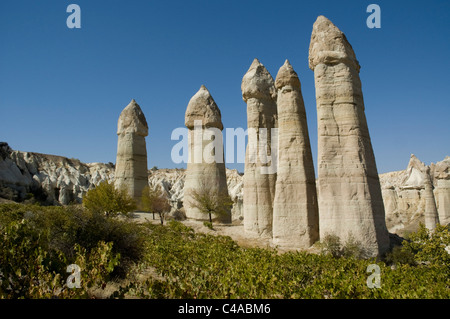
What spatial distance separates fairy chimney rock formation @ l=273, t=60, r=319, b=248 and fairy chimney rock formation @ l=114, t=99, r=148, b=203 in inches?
585

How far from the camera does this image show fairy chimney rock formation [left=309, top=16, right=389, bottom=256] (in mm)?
13758

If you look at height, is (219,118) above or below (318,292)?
above

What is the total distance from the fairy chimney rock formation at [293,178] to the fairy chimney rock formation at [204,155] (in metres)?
8.21

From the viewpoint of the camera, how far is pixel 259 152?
2039cm

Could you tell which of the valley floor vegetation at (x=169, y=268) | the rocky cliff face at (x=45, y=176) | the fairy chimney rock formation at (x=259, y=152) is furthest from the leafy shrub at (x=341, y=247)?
the rocky cliff face at (x=45, y=176)

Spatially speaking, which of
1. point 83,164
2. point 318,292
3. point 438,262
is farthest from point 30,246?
point 83,164

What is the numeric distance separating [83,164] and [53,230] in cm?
5517

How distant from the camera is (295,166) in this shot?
55.8 ft

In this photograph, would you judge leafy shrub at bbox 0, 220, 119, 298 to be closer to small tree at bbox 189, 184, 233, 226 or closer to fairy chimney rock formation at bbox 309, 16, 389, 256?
fairy chimney rock formation at bbox 309, 16, 389, 256

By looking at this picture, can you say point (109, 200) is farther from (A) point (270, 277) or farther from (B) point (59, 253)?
(A) point (270, 277)

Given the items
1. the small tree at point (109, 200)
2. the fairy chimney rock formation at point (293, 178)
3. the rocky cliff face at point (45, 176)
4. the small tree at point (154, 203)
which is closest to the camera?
the fairy chimney rock formation at point (293, 178)

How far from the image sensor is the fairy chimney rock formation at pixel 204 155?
24.7m

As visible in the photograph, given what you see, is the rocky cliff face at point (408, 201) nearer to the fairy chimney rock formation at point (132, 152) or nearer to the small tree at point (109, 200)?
the fairy chimney rock formation at point (132, 152)
